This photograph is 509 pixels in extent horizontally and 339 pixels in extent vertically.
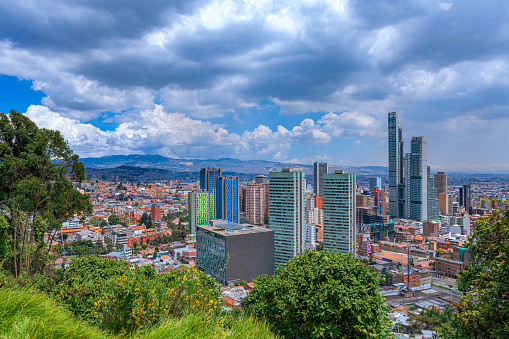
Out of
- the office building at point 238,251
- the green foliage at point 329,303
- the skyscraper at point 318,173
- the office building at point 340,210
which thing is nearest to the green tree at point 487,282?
the green foliage at point 329,303

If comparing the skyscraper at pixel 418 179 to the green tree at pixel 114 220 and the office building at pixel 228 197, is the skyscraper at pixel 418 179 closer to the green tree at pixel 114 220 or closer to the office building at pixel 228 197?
the office building at pixel 228 197

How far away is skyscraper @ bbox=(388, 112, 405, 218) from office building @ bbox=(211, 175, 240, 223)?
22.0m

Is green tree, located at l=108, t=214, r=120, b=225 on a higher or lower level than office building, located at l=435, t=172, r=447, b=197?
lower

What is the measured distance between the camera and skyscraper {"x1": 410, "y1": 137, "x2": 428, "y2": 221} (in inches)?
1510

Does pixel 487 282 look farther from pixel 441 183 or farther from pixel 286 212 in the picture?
pixel 441 183

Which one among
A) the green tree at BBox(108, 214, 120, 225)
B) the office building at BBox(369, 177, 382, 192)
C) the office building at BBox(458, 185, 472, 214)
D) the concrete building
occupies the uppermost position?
the office building at BBox(369, 177, 382, 192)

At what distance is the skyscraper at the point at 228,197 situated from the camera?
102ft

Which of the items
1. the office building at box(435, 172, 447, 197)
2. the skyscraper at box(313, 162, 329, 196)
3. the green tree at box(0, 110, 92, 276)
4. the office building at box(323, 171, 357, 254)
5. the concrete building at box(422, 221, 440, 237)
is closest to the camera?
the green tree at box(0, 110, 92, 276)

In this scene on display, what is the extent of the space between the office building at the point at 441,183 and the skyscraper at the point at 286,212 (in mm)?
31224

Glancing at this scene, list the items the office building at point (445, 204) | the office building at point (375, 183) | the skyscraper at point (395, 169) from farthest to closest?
the office building at point (375, 183) < the skyscraper at point (395, 169) < the office building at point (445, 204)

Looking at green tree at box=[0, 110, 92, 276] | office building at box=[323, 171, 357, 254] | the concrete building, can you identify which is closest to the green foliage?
green tree at box=[0, 110, 92, 276]

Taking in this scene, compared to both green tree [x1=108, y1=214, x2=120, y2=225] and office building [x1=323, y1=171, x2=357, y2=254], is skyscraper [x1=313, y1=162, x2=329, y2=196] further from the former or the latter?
green tree [x1=108, y1=214, x2=120, y2=225]

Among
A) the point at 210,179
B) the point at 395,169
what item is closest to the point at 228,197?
the point at 210,179

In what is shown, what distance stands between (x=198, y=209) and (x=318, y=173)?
2138 centimetres
